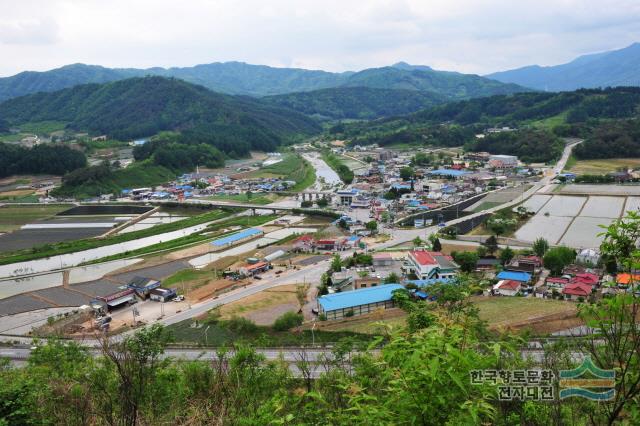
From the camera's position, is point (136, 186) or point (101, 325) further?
point (136, 186)

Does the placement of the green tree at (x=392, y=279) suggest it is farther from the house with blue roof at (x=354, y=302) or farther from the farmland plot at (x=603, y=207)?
the farmland plot at (x=603, y=207)

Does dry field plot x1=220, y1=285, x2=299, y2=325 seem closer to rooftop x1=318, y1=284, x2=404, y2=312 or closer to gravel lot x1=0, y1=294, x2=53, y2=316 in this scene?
rooftop x1=318, y1=284, x2=404, y2=312

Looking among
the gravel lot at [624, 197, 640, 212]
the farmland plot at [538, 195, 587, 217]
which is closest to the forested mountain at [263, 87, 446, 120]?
the farmland plot at [538, 195, 587, 217]

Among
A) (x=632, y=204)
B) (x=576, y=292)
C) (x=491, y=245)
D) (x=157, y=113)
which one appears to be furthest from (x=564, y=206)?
(x=157, y=113)

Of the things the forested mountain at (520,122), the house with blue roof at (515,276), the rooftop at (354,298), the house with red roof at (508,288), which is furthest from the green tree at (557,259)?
the forested mountain at (520,122)

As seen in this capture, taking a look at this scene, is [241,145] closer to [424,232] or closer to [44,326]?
[424,232]

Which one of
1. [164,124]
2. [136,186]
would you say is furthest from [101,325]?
[164,124]
